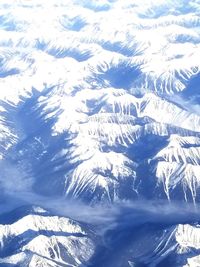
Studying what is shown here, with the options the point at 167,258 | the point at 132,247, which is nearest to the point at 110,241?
the point at 132,247

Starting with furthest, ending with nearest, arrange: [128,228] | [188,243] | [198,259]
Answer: [128,228], [188,243], [198,259]

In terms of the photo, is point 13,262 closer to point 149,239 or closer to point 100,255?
point 100,255

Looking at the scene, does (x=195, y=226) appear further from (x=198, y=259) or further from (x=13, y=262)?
(x=13, y=262)

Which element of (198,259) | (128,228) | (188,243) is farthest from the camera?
(128,228)

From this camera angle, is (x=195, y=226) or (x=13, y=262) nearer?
(x=13, y=262)

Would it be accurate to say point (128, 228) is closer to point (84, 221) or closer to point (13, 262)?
point (84, 221)

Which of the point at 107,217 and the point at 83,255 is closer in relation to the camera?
the point at 83,255

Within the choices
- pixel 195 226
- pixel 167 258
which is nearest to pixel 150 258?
pixel 167 258
